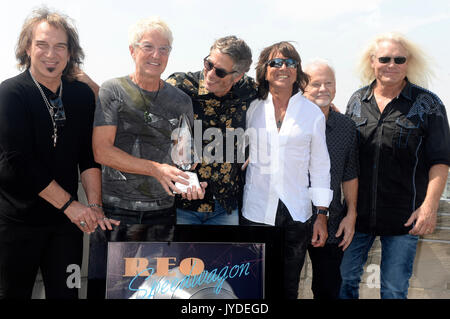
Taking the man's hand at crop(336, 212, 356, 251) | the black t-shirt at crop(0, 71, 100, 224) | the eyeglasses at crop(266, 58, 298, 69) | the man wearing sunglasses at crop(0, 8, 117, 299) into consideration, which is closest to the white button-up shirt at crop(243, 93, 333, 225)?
the eyeglasses at crop(266, 58, 298, 69)

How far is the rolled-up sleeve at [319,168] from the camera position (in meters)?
2.96

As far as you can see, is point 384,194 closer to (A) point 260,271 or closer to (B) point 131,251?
(A) point 260,271

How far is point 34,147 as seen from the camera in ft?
8.60

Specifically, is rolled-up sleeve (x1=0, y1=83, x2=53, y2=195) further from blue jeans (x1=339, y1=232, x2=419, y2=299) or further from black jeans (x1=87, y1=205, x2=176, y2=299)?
blue jeans (x1=339, y1=232, x2=419, y2=299)

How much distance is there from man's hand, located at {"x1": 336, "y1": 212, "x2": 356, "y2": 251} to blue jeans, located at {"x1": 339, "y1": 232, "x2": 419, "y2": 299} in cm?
17

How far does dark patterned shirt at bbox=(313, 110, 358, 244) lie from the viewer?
3.18 m

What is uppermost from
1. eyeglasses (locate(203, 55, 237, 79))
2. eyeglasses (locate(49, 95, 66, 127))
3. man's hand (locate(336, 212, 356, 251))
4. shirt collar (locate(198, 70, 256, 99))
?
eyeglasses (locate(203, 55, 237, 79))

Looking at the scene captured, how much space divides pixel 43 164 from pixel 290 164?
Answer: 160 cm

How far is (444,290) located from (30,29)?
4.82 m

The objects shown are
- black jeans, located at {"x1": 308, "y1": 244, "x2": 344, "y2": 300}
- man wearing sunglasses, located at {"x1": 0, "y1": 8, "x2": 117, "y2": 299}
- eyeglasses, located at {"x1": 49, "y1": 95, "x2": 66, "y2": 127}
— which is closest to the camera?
man wearing sunglasses, located at {"x1": 0, "y1": 8, "x2": 117, "y2": 299}

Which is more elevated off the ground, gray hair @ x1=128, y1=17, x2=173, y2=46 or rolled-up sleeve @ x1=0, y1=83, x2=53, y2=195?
gray hair @ x1=128, y1=17, x2=173, y2=46

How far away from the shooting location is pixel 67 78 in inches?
113

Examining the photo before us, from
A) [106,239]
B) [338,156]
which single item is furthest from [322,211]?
[106,239]

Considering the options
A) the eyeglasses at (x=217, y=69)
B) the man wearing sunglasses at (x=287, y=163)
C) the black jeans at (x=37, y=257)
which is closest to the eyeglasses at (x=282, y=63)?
the man wearing sunglasses at (x=287, y=163)
